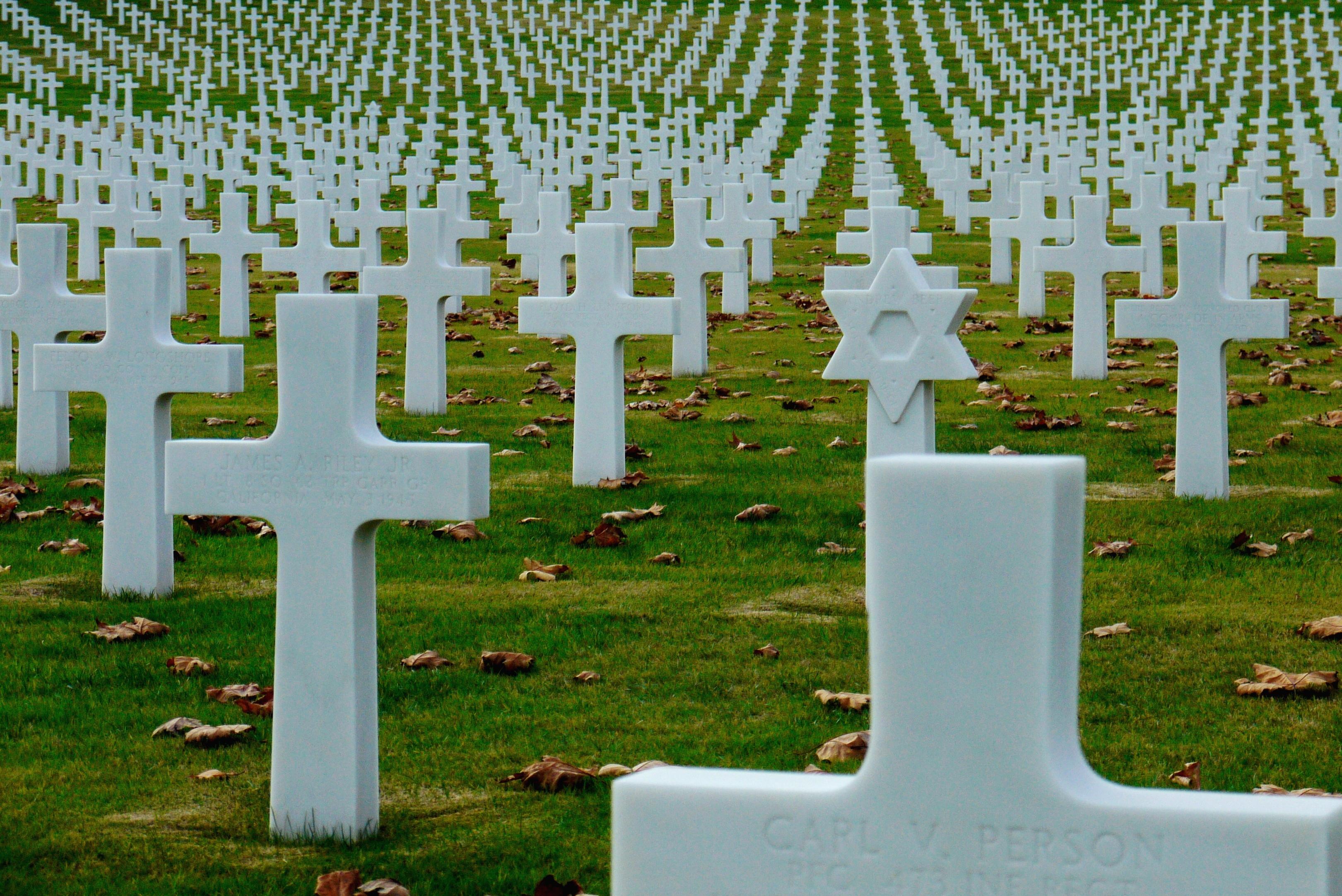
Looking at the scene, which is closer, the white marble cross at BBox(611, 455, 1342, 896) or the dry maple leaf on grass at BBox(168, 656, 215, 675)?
the white marble cross at BBox(611, 455, 1342, 896)

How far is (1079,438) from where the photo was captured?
10477 mm

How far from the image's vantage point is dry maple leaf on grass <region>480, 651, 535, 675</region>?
19.9 ft

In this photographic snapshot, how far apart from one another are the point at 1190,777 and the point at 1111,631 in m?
1.72

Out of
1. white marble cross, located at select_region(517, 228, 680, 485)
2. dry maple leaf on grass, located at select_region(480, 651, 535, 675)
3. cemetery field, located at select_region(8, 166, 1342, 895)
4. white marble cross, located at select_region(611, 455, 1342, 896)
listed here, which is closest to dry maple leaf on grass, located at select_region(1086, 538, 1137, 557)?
cemetery field, located at select_region(8, 166, 1342, 895)

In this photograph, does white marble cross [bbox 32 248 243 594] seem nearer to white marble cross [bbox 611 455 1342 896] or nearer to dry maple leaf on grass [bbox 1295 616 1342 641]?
dry maple leaf on grass [bbox 1295 616 1342 641]

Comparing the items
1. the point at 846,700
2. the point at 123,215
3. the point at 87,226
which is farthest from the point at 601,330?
the point at 87,226

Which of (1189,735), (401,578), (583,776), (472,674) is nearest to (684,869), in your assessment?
(583,776)

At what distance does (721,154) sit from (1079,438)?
19520 mm

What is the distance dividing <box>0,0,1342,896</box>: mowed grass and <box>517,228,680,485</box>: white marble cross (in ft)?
0.76

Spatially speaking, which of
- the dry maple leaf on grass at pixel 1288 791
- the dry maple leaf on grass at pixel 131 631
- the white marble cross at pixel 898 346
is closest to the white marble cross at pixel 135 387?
the dry maple leaf on grass at pixel 131 631

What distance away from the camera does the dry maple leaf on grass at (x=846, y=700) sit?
219 inches

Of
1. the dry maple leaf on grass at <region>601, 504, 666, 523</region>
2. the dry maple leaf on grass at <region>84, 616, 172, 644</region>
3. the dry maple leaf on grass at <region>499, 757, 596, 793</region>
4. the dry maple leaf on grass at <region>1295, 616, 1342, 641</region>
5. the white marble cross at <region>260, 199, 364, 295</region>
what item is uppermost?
the white marble cross at <region>260, 199, 364, 295</region>

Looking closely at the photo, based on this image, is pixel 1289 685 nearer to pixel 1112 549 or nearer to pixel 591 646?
pixel 1112 549

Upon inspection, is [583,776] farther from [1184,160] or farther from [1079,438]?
[1184,160]
